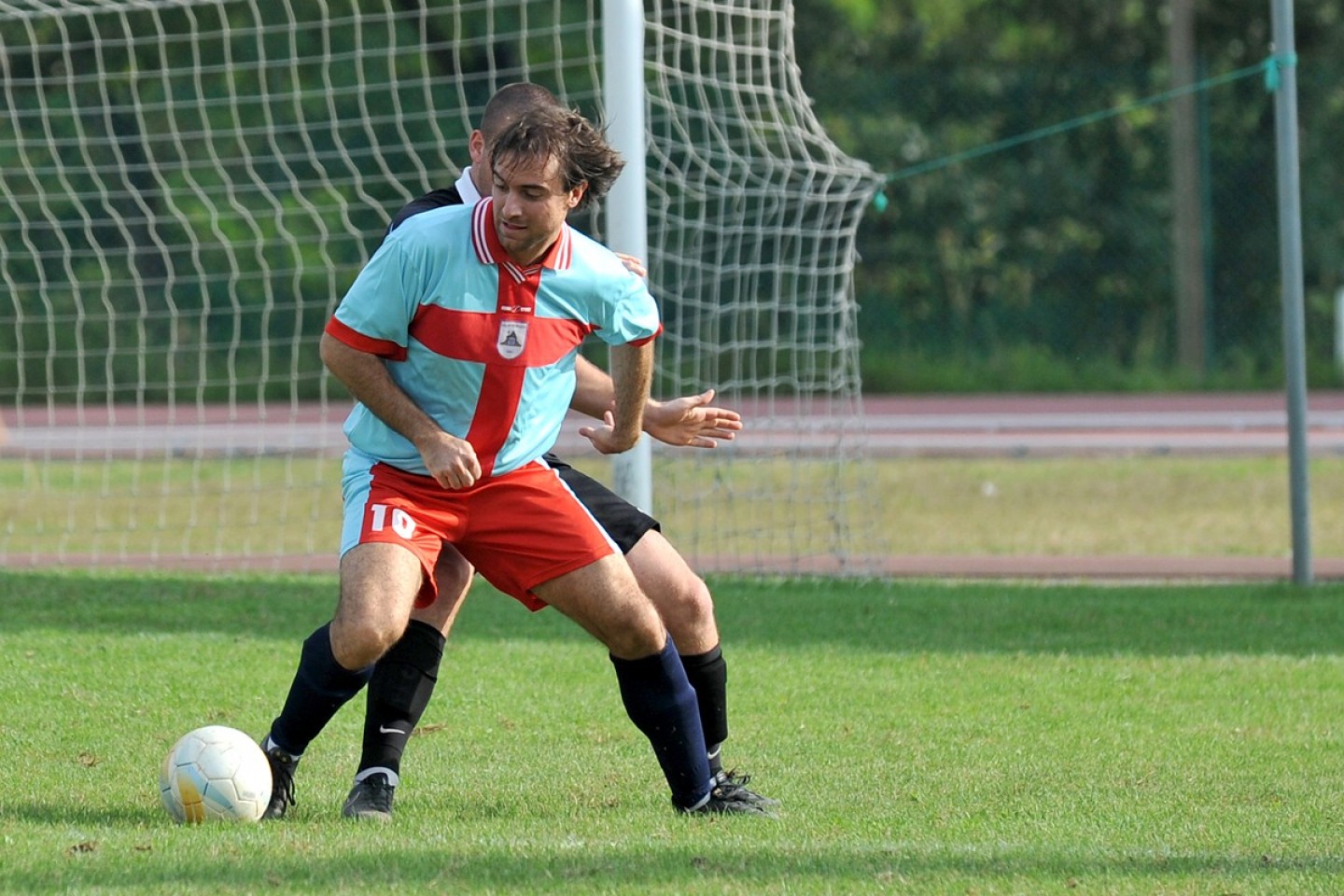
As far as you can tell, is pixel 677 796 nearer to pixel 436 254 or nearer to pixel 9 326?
pixel 436 254

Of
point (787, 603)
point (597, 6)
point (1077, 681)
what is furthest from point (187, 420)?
point (1077, 681)

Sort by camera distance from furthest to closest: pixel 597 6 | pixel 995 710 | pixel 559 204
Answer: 1. pixel 597 6
2. pixel 995 710
3. pixel 559 204

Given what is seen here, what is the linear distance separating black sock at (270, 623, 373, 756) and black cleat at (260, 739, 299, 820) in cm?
2

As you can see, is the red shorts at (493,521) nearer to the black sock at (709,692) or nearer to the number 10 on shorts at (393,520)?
the number 10 on shorts at (393,520)

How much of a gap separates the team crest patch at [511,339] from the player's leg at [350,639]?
55 cm

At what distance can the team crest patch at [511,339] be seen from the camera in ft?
15.1

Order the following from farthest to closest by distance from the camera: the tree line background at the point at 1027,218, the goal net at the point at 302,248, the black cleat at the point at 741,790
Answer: the tree line background at the point at 1027,218 → the goal net at the point at 302,248 → the black cleat at the point at 741,790

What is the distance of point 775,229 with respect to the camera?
10.8 meters

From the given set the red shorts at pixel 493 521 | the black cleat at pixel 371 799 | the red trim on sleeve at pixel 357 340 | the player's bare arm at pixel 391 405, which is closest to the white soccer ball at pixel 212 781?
the black cleat at pixel 371 799

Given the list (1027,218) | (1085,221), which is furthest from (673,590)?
(1027,218)

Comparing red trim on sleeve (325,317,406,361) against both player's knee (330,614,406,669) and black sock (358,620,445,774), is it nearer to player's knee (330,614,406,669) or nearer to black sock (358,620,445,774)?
player's knee (330,614,406,669)

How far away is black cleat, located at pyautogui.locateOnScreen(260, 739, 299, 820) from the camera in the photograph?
4785 millimetres

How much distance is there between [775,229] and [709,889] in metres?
7.19

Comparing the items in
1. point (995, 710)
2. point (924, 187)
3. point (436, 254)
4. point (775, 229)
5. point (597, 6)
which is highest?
point (597, 6)
